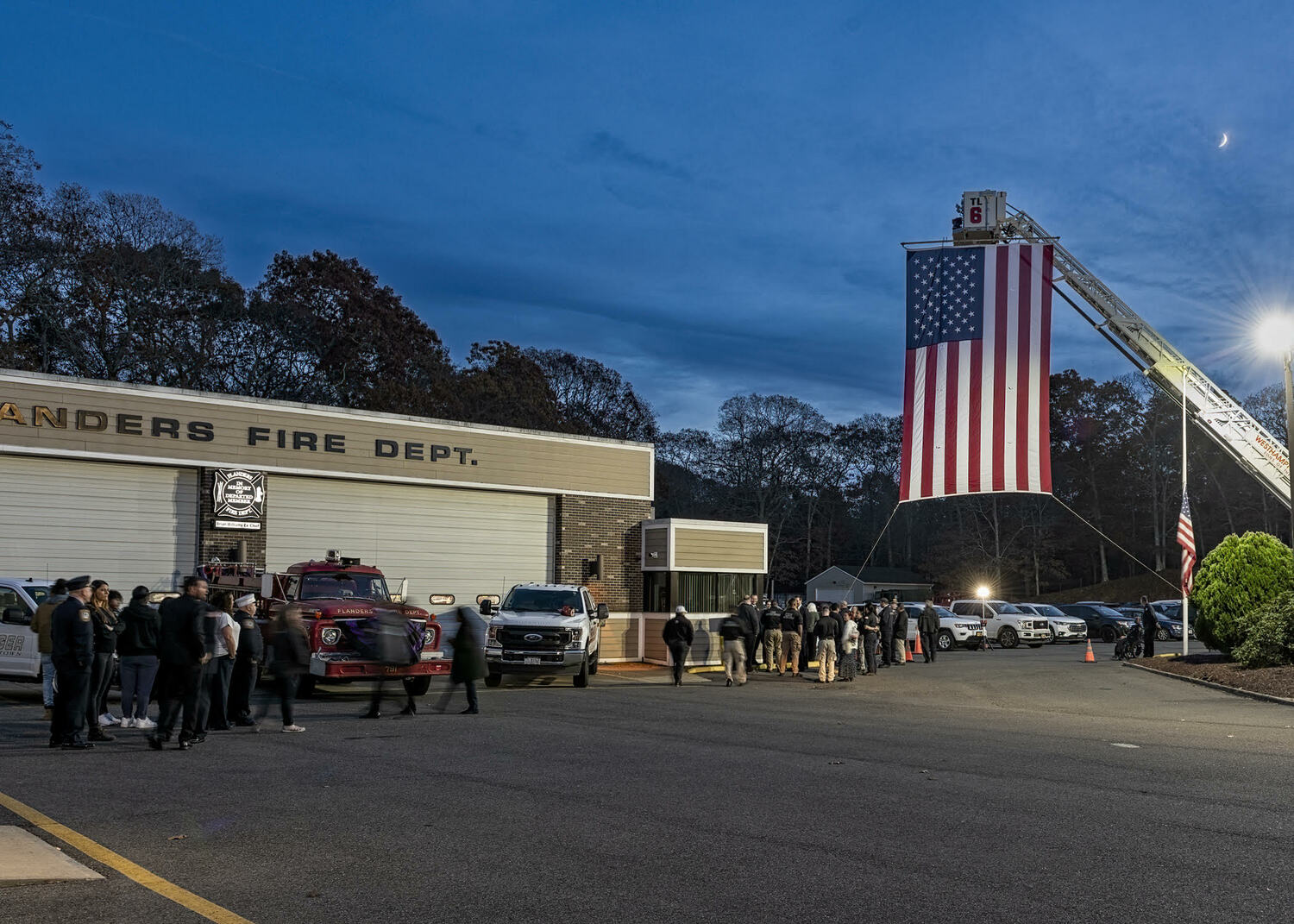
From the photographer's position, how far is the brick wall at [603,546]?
98.1ft

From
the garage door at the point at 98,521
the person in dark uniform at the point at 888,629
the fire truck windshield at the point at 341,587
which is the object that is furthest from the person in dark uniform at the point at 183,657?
the person in dark uniform at the point at 888,629

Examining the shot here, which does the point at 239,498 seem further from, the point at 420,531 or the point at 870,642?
the point at 870,642

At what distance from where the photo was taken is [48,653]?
14250 millimetres

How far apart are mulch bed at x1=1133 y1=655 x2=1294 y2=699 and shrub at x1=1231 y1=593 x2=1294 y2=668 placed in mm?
271

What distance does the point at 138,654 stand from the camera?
13555 mm

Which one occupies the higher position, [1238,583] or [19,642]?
[1238,583]

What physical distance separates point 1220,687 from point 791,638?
8568mm

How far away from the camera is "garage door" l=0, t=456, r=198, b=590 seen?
2281 centimetres

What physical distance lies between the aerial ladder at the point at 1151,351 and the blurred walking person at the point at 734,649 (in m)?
10.5

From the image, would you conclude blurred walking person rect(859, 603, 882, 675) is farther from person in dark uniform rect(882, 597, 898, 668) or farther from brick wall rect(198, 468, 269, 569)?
brick wall rect(198, 468, 269, 569)

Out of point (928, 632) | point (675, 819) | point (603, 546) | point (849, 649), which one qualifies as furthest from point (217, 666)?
point (928, 632)

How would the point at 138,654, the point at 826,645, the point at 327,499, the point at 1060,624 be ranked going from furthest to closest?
the point at 1060,624 → the point at 327,499 → the point at 826,645 → the point at 138,654

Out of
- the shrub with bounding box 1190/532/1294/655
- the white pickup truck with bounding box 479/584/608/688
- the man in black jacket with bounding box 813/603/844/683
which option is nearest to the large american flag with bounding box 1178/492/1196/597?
the shrub with bounding box 1190/532/1294/655

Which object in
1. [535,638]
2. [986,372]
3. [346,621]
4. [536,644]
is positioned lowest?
[536,644]
